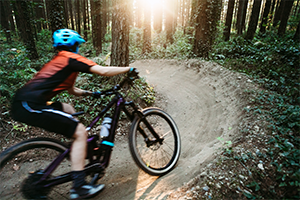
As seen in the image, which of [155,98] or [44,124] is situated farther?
[155,98]

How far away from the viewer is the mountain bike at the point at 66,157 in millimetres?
2402

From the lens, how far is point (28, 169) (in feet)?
13.1

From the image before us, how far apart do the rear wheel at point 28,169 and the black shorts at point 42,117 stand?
0.33 m

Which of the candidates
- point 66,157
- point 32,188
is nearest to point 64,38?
point 66,157

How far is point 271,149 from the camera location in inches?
130

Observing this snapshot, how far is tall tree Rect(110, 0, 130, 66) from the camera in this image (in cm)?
577

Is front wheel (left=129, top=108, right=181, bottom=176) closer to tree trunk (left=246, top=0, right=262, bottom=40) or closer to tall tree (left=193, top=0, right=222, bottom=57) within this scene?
tall tree (left=193, top=0, right=222, bottom=57)

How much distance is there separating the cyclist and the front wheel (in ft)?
2.81

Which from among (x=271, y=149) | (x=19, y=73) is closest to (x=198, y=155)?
(x=271, y=149)

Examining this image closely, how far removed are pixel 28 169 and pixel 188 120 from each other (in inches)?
189

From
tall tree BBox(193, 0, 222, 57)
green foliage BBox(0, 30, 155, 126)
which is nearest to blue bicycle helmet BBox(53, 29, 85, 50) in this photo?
green foliage BBox(0, 30, 155, 126)

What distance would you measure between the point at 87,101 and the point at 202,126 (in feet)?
13.0

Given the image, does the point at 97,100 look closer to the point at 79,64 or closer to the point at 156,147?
the point at 156,147

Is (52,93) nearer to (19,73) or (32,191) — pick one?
(32,191)
